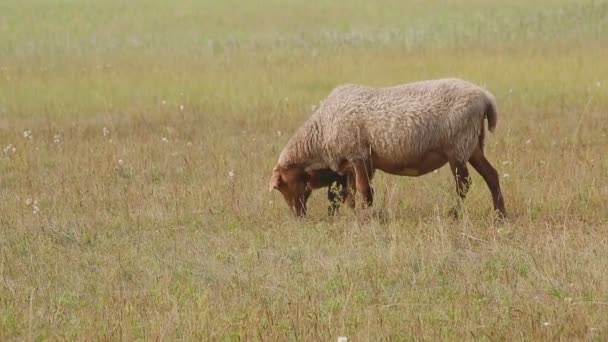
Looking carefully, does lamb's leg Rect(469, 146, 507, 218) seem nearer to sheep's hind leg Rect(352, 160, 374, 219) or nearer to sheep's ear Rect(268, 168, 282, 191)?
sheep's hind leg Rect(352, 160, 374, 219)

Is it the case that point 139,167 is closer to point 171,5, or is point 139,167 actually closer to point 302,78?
point 302,78

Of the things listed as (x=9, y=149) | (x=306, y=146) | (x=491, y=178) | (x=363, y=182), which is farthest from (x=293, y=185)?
(x=9, y=149)

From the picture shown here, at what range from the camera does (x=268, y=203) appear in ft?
34.6

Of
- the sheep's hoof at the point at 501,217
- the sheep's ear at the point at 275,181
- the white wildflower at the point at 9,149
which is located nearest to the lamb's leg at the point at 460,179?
the sheep's hoof at the point at 501,217

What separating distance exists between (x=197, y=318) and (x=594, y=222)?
13.5ft

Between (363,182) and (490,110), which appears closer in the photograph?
(490,110)

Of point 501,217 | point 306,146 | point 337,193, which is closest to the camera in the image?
point 501,217

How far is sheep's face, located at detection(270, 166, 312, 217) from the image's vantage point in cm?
1014

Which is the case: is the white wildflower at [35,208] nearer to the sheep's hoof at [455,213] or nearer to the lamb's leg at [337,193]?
the lamb's leg at [337,193]

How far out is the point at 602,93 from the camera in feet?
51.9

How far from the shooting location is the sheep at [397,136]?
9344 millimetres

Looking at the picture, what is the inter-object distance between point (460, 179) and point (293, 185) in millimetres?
1611

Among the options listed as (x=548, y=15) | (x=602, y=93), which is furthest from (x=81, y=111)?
(x=548, y=15)

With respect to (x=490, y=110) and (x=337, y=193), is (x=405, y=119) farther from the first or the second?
(x=337, y=193)
